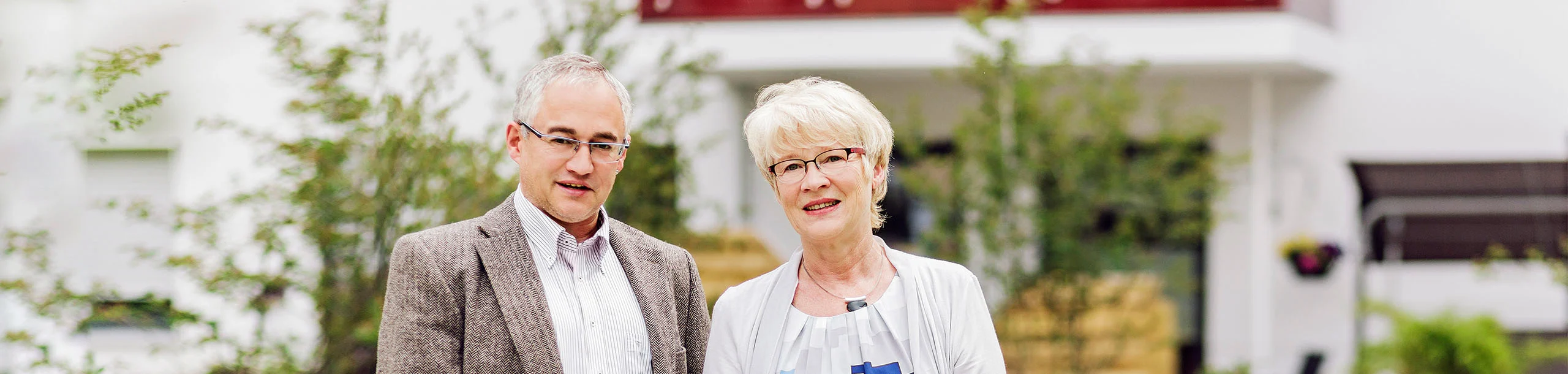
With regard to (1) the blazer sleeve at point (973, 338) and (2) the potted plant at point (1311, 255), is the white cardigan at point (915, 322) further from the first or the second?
(2) the potted plant at point (1311, 255)

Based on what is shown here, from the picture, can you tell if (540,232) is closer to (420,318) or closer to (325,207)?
(420,318)

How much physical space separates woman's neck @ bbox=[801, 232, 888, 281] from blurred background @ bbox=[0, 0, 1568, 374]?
2.09 metres

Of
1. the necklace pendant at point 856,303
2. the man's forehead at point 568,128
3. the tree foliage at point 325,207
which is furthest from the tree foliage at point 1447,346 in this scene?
the man's forehead at point 568,128

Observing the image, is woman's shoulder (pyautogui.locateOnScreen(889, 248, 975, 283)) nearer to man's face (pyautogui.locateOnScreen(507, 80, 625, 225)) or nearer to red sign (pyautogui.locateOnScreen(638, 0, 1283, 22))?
man's face (pyautogui.locateOnScreen(507, 80, 625, 225))

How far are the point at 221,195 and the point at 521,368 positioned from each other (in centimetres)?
363

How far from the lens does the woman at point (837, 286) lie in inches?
88.7

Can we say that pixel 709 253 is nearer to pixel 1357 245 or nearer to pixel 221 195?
pixel 221 195

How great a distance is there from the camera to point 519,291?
2264 mm

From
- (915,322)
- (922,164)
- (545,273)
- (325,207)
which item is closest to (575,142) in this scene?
(545,273)

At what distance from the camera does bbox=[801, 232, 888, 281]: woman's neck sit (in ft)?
7.69

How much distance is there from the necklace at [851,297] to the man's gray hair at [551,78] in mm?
423

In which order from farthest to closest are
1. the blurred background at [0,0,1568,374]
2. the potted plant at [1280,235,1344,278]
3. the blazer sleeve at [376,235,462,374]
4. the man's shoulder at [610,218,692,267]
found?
the potted plant at [1280,235,1344,278] < the blurred background at [0,0,1568,374] < the man's shoulder at [610,218,692,267] < the blazer sleeve at [376,235,462,374]

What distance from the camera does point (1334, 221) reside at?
29.7ft

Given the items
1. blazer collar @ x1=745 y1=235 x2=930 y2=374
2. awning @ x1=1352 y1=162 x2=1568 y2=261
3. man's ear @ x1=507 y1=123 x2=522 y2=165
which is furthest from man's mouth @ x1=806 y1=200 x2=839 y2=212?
awning @ x1=1352 y1=162 x2=1568 y2=261
